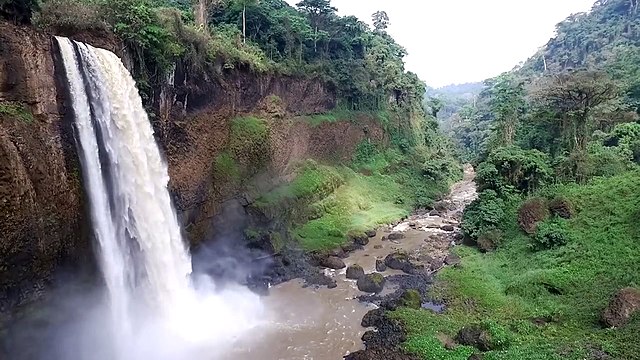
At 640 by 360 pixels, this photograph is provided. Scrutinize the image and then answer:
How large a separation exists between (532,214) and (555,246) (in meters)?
2.75

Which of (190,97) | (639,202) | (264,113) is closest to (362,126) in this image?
(264,113)

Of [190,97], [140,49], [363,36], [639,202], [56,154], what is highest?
[363,36]

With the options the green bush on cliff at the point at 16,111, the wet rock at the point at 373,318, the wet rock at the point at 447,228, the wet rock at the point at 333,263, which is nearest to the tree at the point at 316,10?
the wet rock at the point at 447,228

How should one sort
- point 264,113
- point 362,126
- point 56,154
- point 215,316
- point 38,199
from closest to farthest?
point 38,199, point 56,154, point 215,316, point 264,113, point 362,126

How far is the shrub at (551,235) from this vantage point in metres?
20.8

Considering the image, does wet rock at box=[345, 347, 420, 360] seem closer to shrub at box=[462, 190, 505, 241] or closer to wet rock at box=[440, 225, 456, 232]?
shrub at box=[462, 190, 505, 241]

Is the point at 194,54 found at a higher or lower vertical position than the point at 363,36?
lower

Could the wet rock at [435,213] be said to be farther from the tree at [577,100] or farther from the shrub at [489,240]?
the shrub at [489,240]

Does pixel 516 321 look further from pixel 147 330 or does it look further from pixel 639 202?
pixel 147 330

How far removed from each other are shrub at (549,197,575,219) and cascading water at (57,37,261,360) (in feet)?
48.8

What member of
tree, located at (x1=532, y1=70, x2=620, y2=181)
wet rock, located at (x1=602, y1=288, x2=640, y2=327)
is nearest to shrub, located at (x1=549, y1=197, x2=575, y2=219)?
→ tree, located at (x1=532, y1=70, x2=620, y2=181)

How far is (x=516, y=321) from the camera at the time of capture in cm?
1609

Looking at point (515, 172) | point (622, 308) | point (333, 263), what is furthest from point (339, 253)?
point (622, 308)

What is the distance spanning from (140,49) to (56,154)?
256 inches
